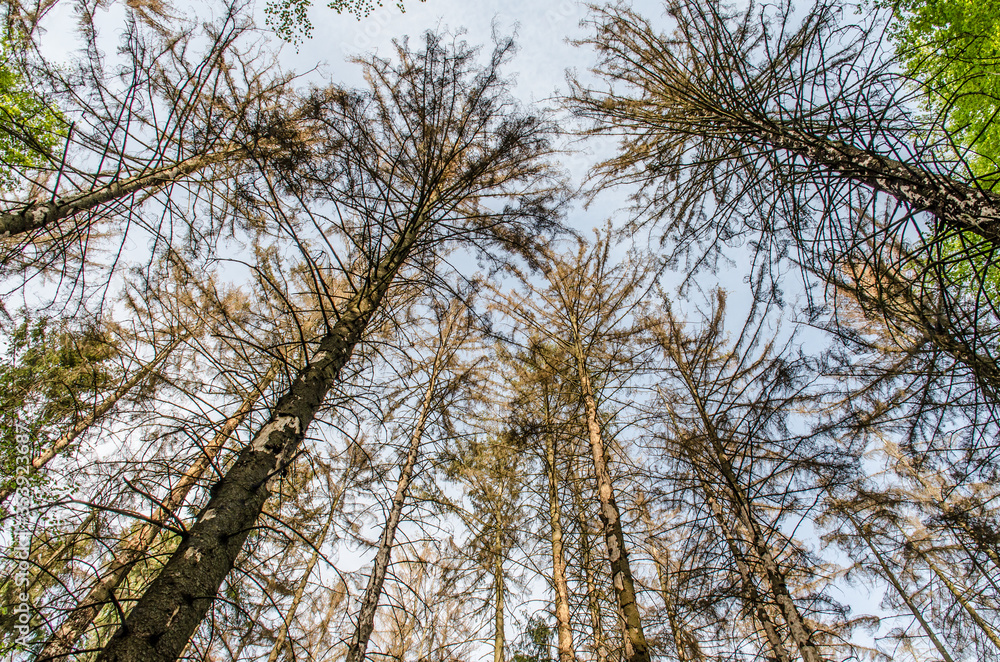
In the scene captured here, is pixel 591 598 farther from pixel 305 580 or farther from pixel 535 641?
pixel 305 580

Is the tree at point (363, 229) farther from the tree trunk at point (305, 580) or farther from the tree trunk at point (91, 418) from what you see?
the tree trunk at point (305, 580)

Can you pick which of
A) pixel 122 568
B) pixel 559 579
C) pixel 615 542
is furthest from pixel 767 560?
pixel 122 568

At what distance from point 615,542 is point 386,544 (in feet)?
8.60

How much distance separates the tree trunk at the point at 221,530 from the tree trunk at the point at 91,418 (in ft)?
2.26

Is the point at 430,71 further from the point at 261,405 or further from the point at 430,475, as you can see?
the point at 430,475

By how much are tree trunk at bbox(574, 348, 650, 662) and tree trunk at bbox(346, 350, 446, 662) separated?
2.28 m

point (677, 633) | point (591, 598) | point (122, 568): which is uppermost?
point (591, 598)

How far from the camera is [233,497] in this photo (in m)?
1.99

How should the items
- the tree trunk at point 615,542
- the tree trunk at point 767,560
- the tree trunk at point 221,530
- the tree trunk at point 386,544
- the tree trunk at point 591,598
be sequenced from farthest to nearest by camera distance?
the tree trunk at point 591,598 < the tree trunk at point 386,544 < the tree trunk at point 767,560 < the tree trunk at point 615,542 < the tree trunk at point 221,530

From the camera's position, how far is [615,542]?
165 inches

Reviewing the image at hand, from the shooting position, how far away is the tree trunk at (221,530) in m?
1.52

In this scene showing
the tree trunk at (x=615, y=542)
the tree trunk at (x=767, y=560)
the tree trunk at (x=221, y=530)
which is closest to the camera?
the tree trunk at (x=221, y=530)

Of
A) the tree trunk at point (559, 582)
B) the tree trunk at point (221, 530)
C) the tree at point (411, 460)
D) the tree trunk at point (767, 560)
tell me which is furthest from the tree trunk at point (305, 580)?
the tree trunk at point (767, 560)

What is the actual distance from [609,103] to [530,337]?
12.6ft
